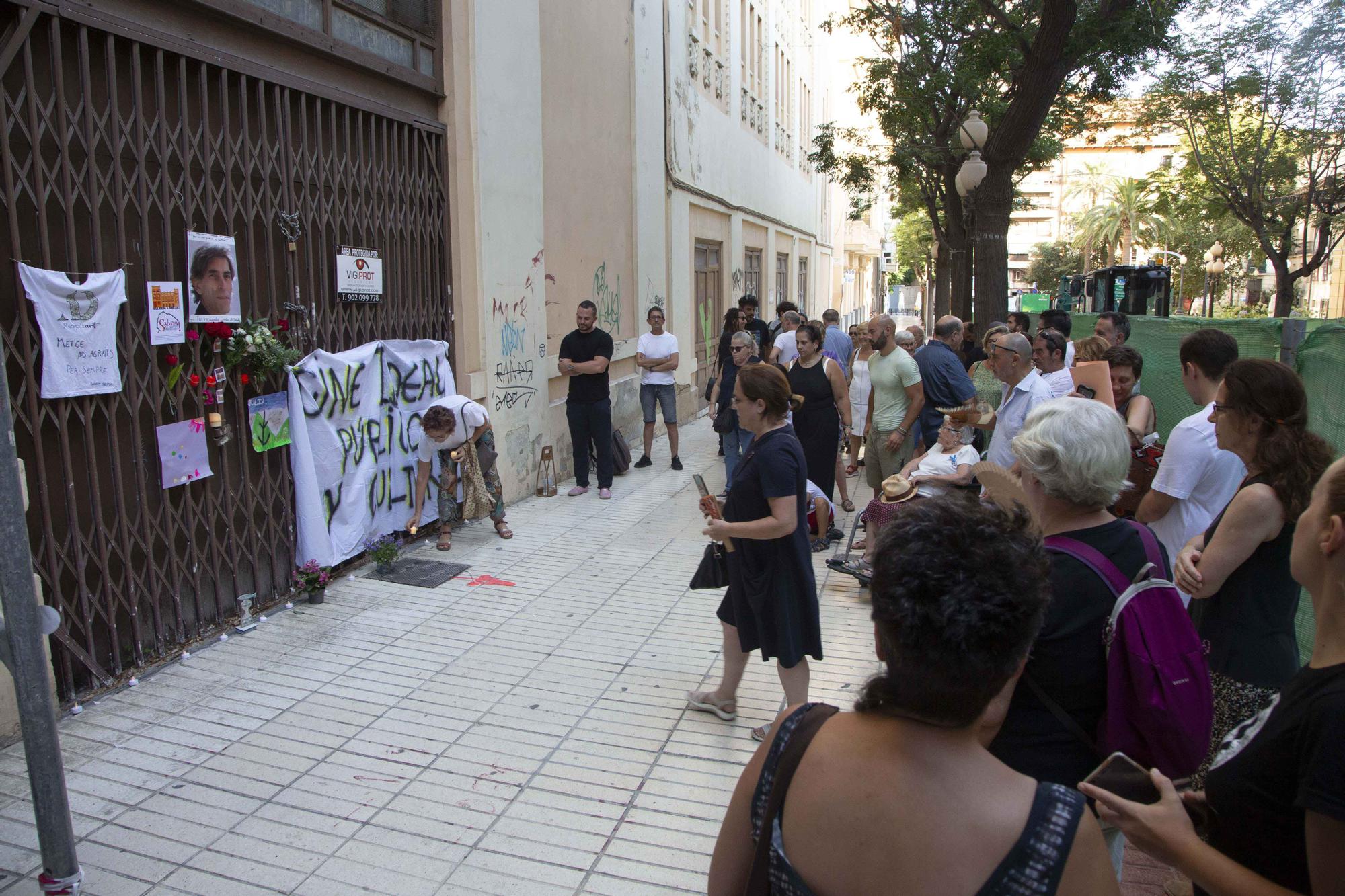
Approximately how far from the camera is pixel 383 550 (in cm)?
672

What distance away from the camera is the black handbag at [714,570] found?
4465 millimetres

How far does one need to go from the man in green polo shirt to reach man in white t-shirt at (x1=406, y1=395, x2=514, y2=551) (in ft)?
10.3

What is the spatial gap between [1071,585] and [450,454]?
602 centimetres

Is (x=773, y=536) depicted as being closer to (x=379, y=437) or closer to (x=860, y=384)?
(x=379, y=437)

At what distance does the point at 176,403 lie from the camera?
5180mm

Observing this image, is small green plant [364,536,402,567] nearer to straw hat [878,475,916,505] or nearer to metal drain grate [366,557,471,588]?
metal drain grate [366,557,471,588]

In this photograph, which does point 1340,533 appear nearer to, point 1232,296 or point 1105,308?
point 1105,308

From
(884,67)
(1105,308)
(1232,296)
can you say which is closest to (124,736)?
(884,67)

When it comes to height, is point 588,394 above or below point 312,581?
above

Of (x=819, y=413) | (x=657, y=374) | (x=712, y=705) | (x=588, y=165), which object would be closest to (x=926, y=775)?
(x=712, y=705)

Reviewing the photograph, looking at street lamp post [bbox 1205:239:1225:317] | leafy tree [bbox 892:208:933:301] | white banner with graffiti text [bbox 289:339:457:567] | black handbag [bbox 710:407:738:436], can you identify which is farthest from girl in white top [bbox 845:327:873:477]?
street lamp post [bbox 1205:239:1225:317]

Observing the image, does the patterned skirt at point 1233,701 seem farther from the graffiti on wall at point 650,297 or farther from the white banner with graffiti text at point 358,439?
the graffiti on wall at point 650,297

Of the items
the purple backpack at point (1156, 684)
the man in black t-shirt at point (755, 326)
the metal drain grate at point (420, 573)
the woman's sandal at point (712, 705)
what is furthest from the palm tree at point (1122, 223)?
the purple backpack at point (1156, 684)

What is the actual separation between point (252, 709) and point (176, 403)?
1.79 metres
